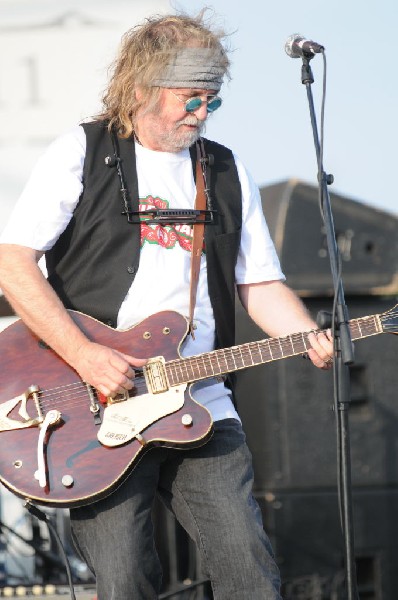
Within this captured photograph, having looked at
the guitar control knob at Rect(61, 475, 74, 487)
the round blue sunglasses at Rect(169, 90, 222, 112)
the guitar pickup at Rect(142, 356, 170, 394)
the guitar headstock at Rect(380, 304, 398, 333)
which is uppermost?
the round blue sunglasses at Rect(169, 90, 222, 112)

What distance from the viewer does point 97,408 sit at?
3211mm

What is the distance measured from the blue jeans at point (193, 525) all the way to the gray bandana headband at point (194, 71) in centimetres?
110

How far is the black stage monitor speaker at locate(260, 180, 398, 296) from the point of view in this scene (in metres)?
6.43

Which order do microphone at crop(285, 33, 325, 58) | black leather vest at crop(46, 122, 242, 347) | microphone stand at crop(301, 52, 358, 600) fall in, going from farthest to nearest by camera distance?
1. black leather vest at crop(46, 122, 242, 347)
2. microphone at crop(285, 33, 325, 58)
3. microphone stand at crop(301, 52, 358, 600)

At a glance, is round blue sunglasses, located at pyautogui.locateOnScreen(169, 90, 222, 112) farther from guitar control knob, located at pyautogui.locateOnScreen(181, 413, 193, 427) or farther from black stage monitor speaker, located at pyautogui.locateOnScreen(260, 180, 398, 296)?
black stage monitor speaker, located at pyautogui.locateOnScreen(260, 180, 398, 296)

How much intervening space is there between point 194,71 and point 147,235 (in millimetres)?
556

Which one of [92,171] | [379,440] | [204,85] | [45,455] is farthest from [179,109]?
[379,440]

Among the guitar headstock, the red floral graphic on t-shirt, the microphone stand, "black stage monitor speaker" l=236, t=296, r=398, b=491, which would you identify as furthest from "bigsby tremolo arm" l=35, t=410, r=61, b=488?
"black stage monitor speaker" l=236, t=296, r=398, b=491

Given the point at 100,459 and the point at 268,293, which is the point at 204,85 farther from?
the point at 100,459

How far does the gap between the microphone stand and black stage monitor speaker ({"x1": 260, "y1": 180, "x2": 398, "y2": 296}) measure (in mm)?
3245

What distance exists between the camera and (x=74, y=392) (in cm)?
324

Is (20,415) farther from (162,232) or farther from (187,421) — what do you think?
(162,232)

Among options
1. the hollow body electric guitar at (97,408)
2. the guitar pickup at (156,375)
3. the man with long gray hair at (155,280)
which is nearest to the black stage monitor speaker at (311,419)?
the man with long gray hair at (155,280)

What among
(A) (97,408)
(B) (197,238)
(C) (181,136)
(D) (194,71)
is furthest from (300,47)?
(A) (97,408)
